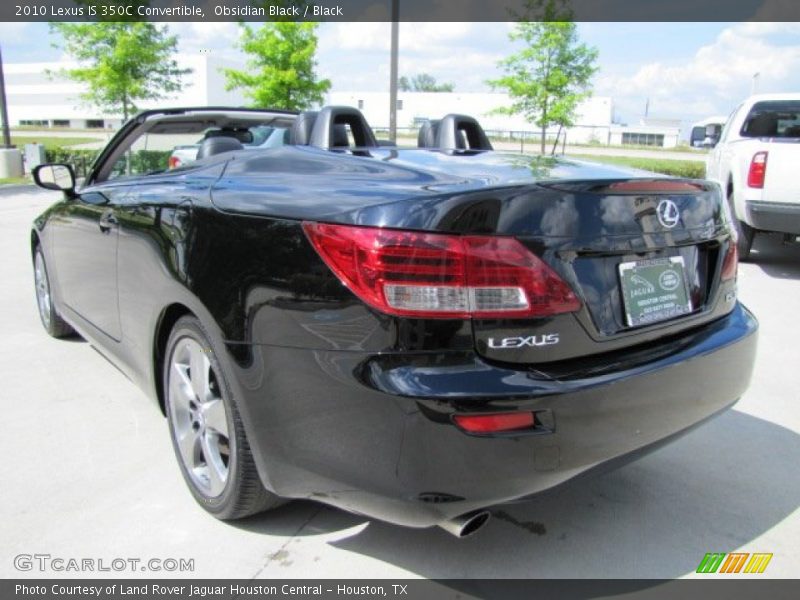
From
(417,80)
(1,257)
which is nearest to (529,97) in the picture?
(1,257)

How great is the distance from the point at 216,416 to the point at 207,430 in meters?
0.15

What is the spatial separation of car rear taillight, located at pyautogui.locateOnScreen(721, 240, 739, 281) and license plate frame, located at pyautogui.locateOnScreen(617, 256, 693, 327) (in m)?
0.34

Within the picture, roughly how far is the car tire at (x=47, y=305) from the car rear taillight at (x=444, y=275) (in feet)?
11.8

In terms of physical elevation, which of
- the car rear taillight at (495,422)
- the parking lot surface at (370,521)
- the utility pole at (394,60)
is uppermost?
the utility pole at (394,60)

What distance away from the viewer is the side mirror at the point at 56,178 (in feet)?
13.5

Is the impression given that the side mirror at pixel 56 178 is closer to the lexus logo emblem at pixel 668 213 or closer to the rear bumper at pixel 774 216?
the lexus logo emblem at pixel 668 213

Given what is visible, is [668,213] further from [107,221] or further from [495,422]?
[107,221]

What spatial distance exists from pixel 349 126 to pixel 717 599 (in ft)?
8.59

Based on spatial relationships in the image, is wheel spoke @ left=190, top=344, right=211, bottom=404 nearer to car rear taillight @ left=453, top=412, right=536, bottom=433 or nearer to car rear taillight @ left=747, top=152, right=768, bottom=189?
car rear taillight @ left=453, top=412, right=536, bottom=433

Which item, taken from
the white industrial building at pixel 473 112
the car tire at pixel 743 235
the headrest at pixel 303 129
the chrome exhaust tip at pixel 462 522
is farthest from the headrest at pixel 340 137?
the white industrial building at pixel 473 112

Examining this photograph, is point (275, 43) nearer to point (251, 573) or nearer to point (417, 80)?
point (251, 573)

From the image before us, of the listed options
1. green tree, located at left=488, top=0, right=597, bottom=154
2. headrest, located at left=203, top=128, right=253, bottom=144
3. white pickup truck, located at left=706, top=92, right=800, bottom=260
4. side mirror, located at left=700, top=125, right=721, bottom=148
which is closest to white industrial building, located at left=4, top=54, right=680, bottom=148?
green tree, located at left=488, top=0, right=597, bottom=154

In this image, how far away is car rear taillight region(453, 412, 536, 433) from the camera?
→ 1.86 m

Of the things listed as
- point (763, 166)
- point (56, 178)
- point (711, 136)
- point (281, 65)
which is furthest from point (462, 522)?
point (281, 65)
